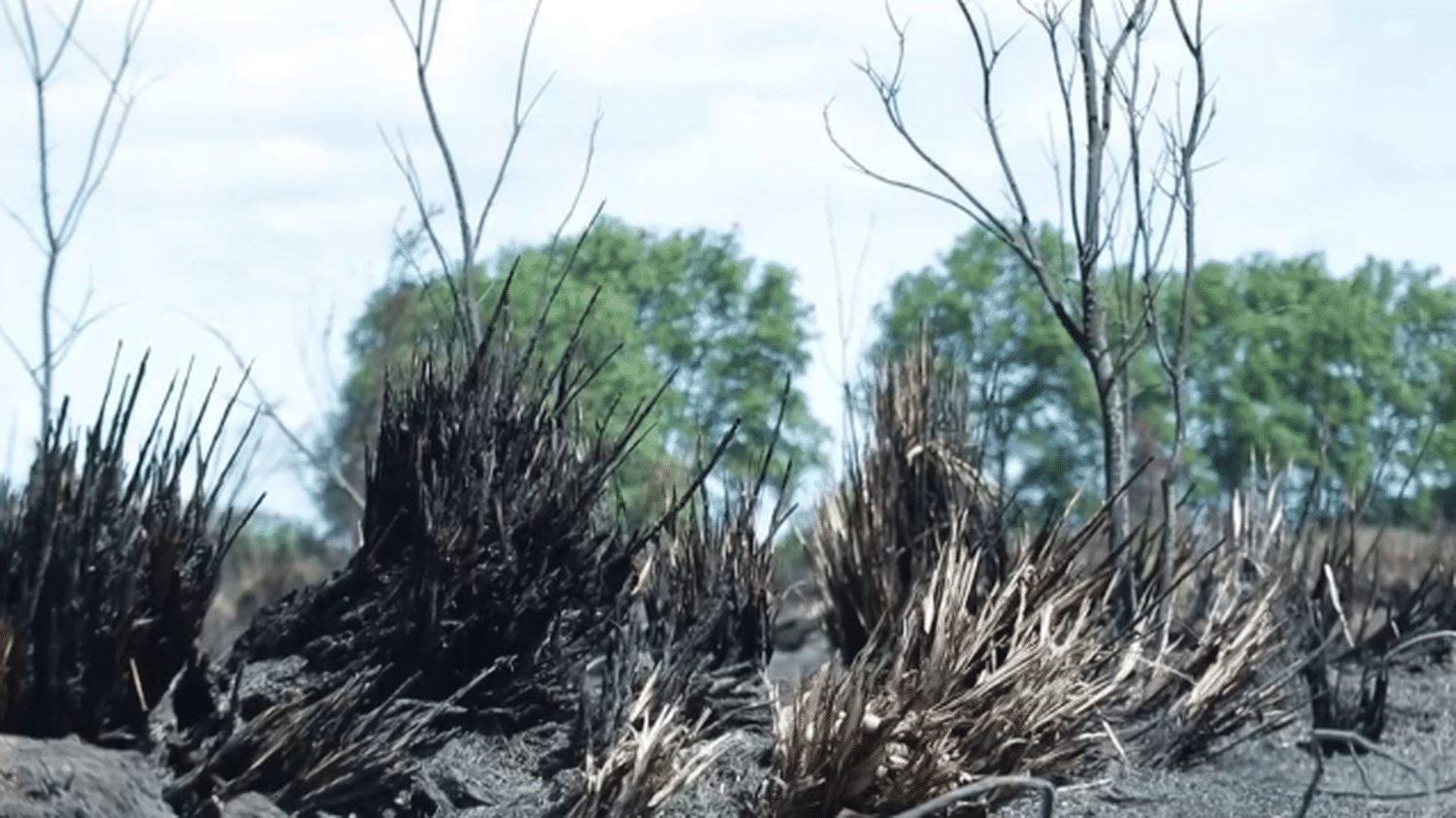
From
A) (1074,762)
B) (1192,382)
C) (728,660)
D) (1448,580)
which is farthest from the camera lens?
(1192,382)

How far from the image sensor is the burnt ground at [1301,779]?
10141 mm

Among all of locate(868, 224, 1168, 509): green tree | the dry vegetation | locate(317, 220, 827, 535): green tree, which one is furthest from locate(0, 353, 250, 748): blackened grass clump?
locate(868, 224, 1168, 509): green tree

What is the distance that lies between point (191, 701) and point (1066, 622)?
11.3 ft

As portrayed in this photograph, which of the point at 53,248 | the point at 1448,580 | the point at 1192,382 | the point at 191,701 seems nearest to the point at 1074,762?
the point at 191,701

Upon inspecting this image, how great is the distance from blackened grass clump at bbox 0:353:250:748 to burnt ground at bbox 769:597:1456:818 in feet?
10.2

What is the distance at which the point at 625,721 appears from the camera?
372 inches

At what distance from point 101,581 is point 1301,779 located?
608 centimetres

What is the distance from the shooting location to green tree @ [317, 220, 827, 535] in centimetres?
2617

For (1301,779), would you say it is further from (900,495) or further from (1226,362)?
(1226,362)

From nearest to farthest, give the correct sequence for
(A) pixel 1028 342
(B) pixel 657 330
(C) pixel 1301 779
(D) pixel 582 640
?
(D) pixel 582 640, (C) pixel 1301 779, (B) pixel 657 330, (A) pixel 1028 342

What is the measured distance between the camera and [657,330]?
34.4 metres

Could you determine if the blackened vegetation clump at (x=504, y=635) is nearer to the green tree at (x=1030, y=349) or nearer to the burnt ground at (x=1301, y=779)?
the burnt ground at (x=1301, y=779)

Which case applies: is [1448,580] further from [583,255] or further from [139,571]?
[583,255]

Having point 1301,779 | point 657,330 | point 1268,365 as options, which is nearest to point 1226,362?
point 1268,365
